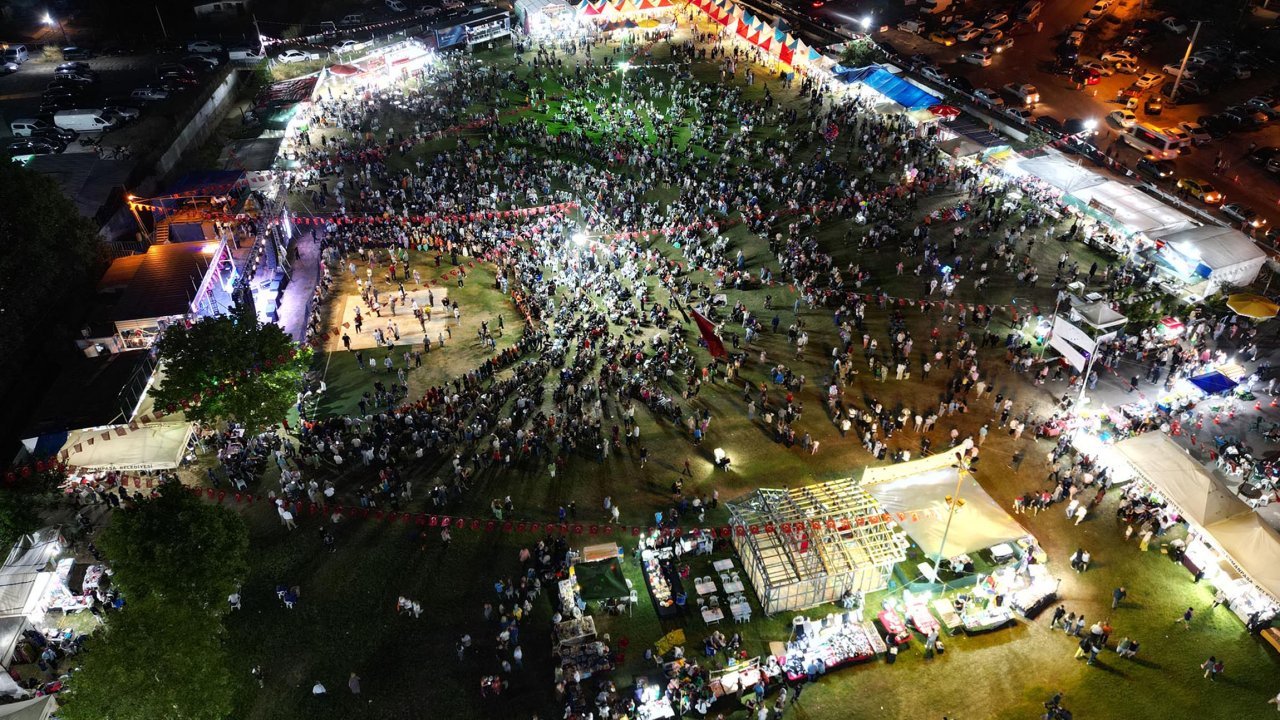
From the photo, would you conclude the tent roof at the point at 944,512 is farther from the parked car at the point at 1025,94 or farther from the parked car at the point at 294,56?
the parked car at the point at 294,56

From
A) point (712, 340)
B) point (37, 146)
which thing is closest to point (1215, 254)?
point (712, 340)

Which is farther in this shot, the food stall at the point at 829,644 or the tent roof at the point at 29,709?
the food stall at the point at 829,644

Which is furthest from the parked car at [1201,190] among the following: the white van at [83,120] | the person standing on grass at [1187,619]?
the white van at [83,120]

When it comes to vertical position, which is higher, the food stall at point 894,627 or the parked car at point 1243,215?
the parked car at point 1243,215

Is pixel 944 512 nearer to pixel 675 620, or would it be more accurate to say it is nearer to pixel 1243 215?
pixel 675 620

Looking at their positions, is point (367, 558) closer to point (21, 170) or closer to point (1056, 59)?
point (21, 170)

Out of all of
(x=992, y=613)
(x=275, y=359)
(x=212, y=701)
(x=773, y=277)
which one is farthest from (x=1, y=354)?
(x=992, y=613)

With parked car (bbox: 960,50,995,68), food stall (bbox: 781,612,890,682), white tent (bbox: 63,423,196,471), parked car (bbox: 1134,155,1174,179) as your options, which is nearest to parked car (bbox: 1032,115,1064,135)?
parked car (bbox: 1134,155,1174,179)
